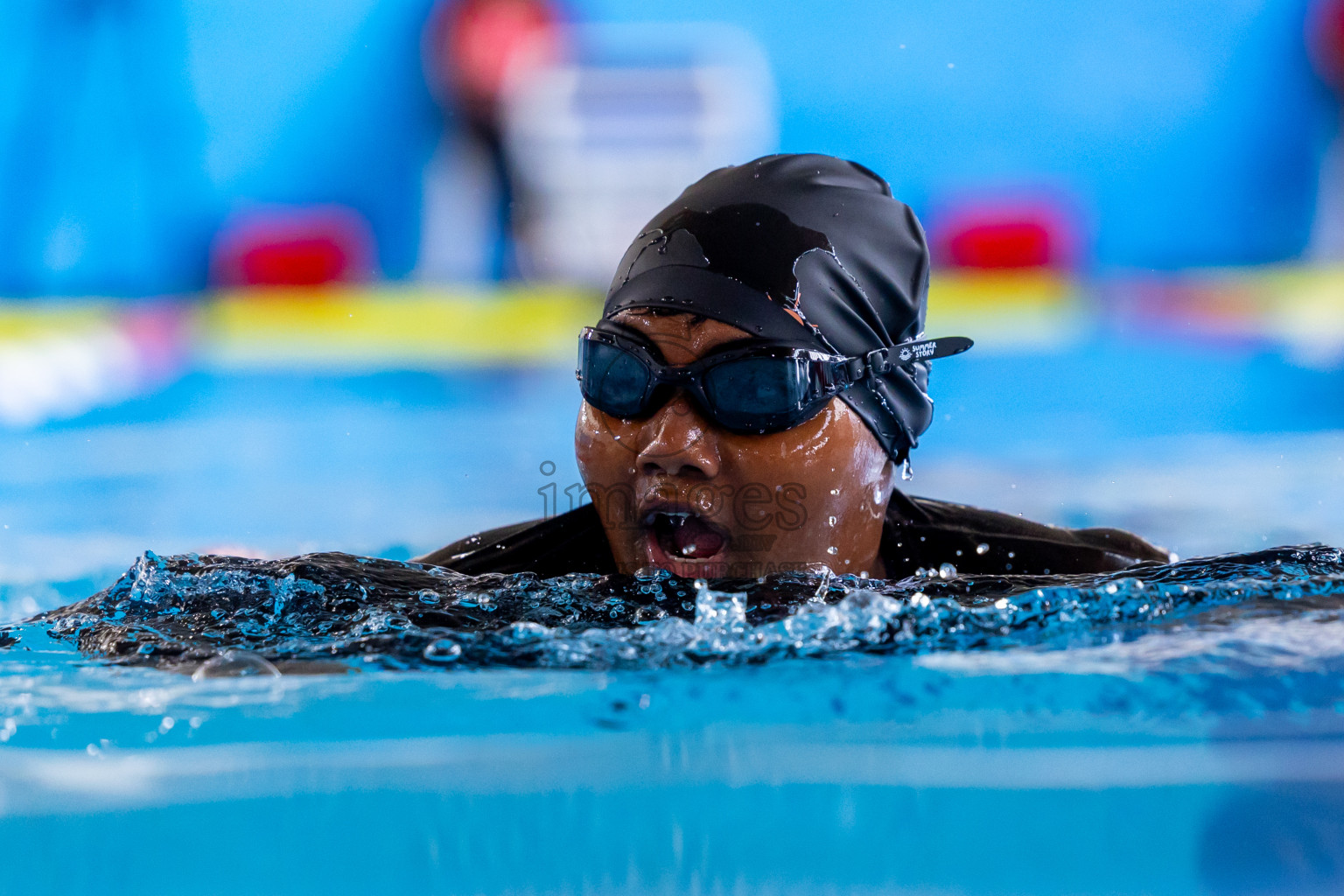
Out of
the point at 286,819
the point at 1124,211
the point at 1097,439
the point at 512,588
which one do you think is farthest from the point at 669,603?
the point at 1124,211

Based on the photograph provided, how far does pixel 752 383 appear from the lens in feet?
6.74

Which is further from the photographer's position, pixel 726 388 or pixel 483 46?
pixel 483 46

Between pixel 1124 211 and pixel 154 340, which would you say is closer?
pixel 154 340

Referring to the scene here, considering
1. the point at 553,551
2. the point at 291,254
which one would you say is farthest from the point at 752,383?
the point at 291,254

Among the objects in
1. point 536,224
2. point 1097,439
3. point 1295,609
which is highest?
point 536,224

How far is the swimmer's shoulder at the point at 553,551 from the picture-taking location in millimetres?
2418

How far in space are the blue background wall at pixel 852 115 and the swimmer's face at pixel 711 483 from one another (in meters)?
7.43

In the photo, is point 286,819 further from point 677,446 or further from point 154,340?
point 154,340

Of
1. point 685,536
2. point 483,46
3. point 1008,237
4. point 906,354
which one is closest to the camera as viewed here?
point 685,536

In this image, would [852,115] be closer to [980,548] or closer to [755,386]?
[980,548]

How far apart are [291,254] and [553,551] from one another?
709cm

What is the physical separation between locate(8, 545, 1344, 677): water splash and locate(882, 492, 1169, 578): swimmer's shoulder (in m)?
0.33

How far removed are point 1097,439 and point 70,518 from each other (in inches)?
162

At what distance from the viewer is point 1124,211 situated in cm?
944
